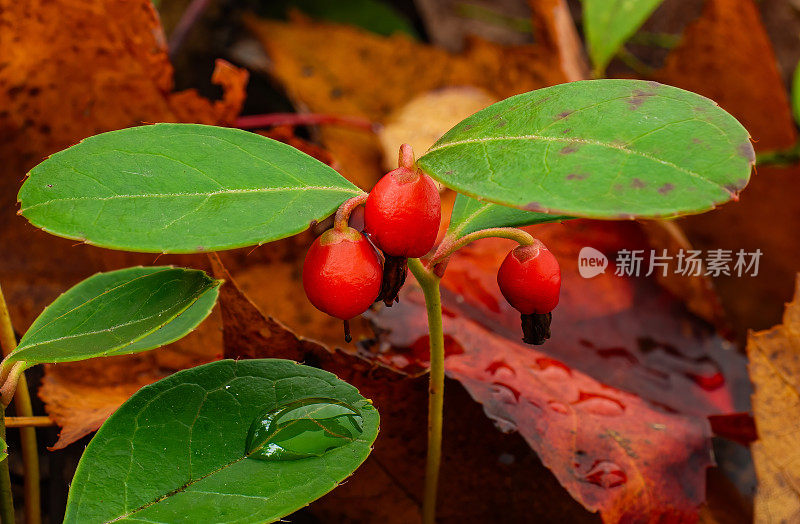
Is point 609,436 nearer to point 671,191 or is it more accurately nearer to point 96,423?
point 671,191

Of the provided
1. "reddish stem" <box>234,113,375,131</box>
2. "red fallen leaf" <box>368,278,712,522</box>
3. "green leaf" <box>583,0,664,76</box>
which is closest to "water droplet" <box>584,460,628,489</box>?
"red fallen leaf" <box>368,278,712,522</box>

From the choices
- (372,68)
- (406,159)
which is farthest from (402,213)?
(372,68)

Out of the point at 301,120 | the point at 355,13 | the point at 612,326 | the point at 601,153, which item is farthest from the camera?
the point at 355,13

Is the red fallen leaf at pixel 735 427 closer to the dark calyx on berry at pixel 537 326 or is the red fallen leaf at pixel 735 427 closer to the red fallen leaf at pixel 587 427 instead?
the red fallen leaf at pixel 587 427

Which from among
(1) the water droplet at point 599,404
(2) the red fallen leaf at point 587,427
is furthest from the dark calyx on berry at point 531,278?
(1) the water droplet at point 599,404

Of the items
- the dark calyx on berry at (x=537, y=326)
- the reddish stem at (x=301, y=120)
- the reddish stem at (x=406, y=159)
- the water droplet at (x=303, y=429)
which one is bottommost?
the water droplet at (x=303, y=429)

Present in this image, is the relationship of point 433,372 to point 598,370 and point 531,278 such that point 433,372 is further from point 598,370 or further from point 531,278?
point 598,370

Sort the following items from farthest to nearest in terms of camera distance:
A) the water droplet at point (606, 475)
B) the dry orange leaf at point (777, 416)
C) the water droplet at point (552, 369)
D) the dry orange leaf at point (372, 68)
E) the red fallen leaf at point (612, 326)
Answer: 1. the dry orange leaf at point (372, 68)
2. the red fallen leaf at point (612, 326)
3. the water droplet at point (552, 369)
4. the dry orange leaf at point (777, 416)
5. the water droplet at point (606, 475)
